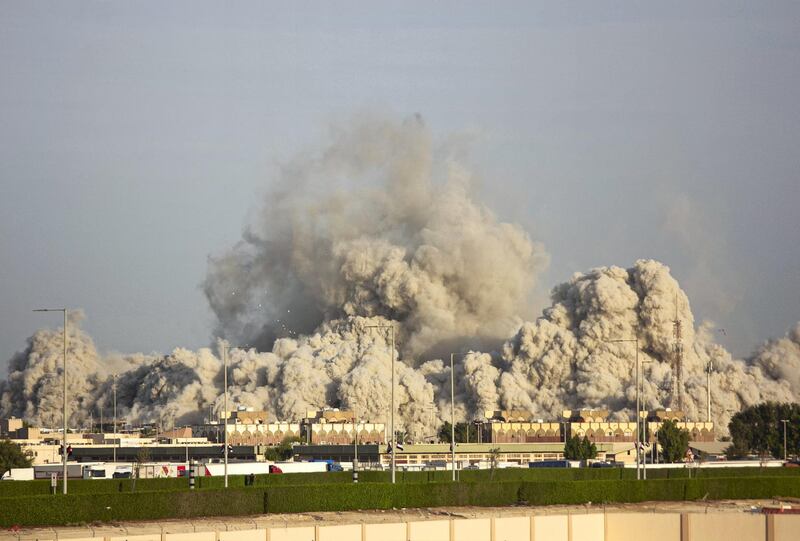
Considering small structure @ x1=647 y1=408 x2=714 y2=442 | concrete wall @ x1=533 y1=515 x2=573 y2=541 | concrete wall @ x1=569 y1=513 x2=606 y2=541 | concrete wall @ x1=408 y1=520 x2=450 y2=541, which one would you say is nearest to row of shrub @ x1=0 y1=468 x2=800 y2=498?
concrete wall @ x1=533 y1=515 x2=573 y2=541

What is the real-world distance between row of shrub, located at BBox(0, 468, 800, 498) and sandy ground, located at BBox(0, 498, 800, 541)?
17.4ft

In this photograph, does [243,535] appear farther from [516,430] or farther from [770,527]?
[516,430]

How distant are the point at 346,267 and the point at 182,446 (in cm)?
3337

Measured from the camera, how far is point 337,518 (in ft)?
163

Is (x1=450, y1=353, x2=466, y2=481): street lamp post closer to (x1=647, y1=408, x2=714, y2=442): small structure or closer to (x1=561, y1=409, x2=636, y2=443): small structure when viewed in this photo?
(x1=561, y1=409, x2=636, y2=443): small structure

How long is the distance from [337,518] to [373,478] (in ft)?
65.9

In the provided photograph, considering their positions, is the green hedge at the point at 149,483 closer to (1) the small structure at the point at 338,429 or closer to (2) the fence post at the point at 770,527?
(2) the fence post at the point at 770,527

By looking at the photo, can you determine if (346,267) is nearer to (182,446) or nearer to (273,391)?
(273,391)

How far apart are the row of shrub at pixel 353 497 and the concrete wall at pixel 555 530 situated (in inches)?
89.6

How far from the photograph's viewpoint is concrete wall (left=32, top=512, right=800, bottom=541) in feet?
150

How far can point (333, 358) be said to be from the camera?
136m

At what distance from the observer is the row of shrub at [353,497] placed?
45375 millimetres

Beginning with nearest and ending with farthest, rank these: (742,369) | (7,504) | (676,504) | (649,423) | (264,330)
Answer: (7,504) → (676,504) → (649,423) → (742,369) → (264,330)

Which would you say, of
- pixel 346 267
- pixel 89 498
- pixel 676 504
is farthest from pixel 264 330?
pixel 89 498
